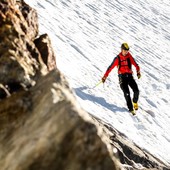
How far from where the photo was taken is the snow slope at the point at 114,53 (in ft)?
42.5

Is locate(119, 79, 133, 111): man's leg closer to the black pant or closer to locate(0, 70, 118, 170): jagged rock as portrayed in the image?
the black pant

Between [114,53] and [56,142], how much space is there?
13.5 meters

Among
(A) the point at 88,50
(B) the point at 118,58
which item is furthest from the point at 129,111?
(A) the point at 88,50

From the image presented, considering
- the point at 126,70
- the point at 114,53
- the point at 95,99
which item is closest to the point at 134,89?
the point at 126,70

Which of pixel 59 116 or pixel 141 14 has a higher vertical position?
pixel 59 116

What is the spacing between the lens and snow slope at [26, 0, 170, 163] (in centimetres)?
1295

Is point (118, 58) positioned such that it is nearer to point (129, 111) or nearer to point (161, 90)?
point (129, 111)

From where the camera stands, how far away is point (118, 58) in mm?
13203

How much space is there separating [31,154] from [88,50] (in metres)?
12.2

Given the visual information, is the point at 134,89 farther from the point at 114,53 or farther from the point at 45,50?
the point at 45,50

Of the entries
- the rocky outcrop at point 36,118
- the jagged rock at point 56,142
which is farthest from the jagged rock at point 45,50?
the jagged rock at point 56,142

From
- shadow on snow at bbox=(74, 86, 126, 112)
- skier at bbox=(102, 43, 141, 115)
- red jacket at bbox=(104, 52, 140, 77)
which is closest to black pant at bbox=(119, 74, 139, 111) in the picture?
skier at bbox=(102, 43, 141, 115)

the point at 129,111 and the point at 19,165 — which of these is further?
the point at 129,111

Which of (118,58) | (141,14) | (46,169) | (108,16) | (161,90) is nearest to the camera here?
(46,169)
